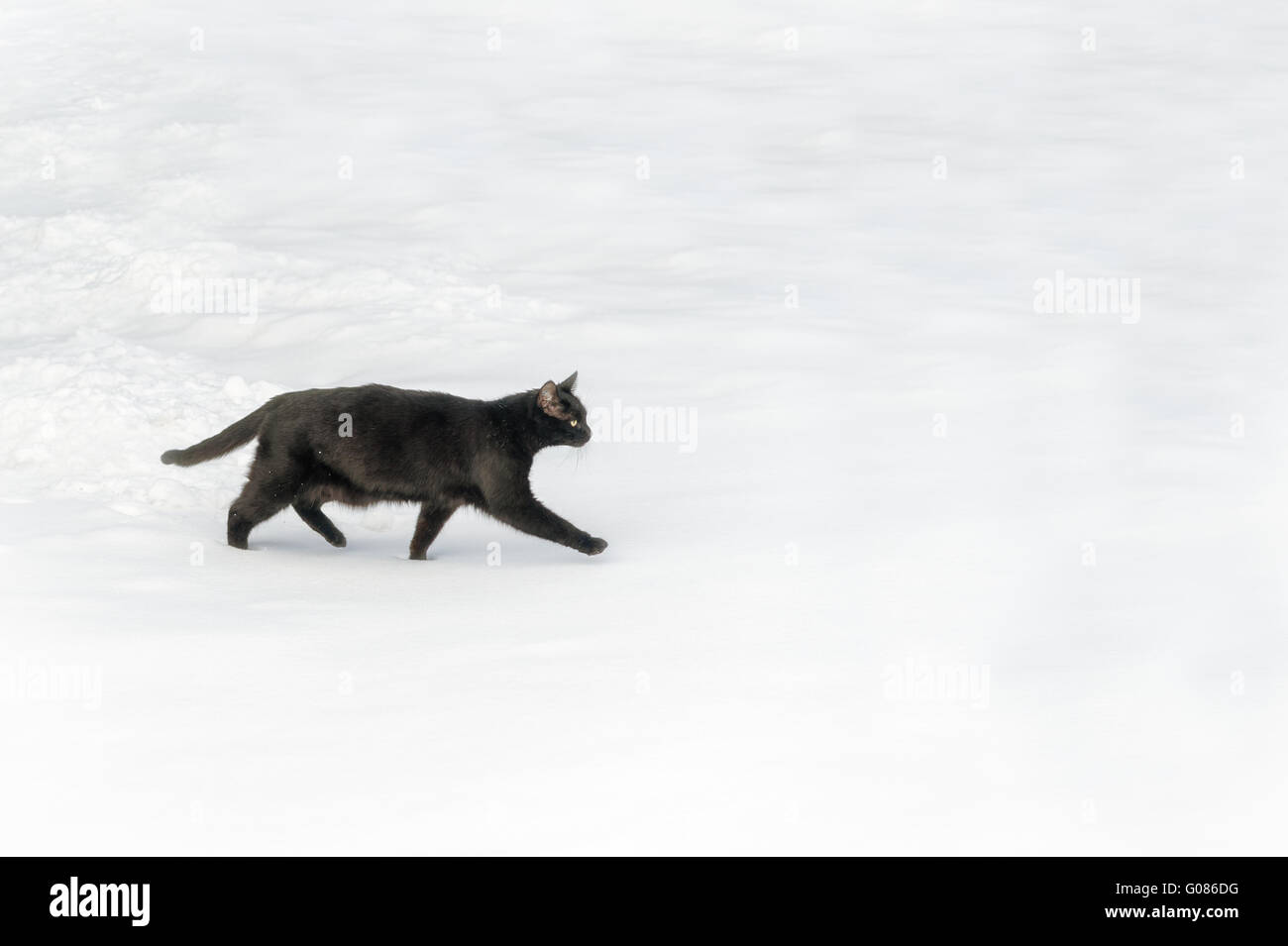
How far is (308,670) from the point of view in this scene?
5148 millimetres

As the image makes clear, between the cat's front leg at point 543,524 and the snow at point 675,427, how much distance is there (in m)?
0.20

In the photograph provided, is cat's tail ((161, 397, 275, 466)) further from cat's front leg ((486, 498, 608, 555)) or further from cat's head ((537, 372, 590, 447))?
cat's head ((537, 372, 590, 447))

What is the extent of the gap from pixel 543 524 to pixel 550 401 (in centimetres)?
56

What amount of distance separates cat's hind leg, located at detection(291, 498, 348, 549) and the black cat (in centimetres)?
2

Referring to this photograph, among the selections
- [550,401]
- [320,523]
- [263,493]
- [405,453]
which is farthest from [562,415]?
[263,493]

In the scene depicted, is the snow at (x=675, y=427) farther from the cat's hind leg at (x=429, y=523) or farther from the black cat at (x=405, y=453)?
the black cat at (x=405, y=453)

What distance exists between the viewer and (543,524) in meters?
6.54

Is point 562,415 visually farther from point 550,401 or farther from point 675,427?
point 675,427

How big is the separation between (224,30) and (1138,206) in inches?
402

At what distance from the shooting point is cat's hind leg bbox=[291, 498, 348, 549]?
267 inches

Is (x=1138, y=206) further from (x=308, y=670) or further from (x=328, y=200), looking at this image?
(x=308, y=670)

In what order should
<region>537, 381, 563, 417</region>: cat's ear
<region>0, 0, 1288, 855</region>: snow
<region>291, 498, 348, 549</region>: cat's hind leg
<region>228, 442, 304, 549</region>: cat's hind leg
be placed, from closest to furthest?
<region>0, 0, 1288, 855</region>: snow
<region>228, 442, 304, 549</region>: cat's hind leg
<region>537, 381, 563, 417</region>: cat's ear
<region>291, 498, 348, 549</region>: cat's hind leg

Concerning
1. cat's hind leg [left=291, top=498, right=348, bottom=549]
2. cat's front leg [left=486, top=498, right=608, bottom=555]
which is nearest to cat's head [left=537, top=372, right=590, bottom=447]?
cat's front leg [left=486, top=498, right=608, bottom=555]

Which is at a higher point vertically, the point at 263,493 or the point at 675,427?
the point at 675,427
